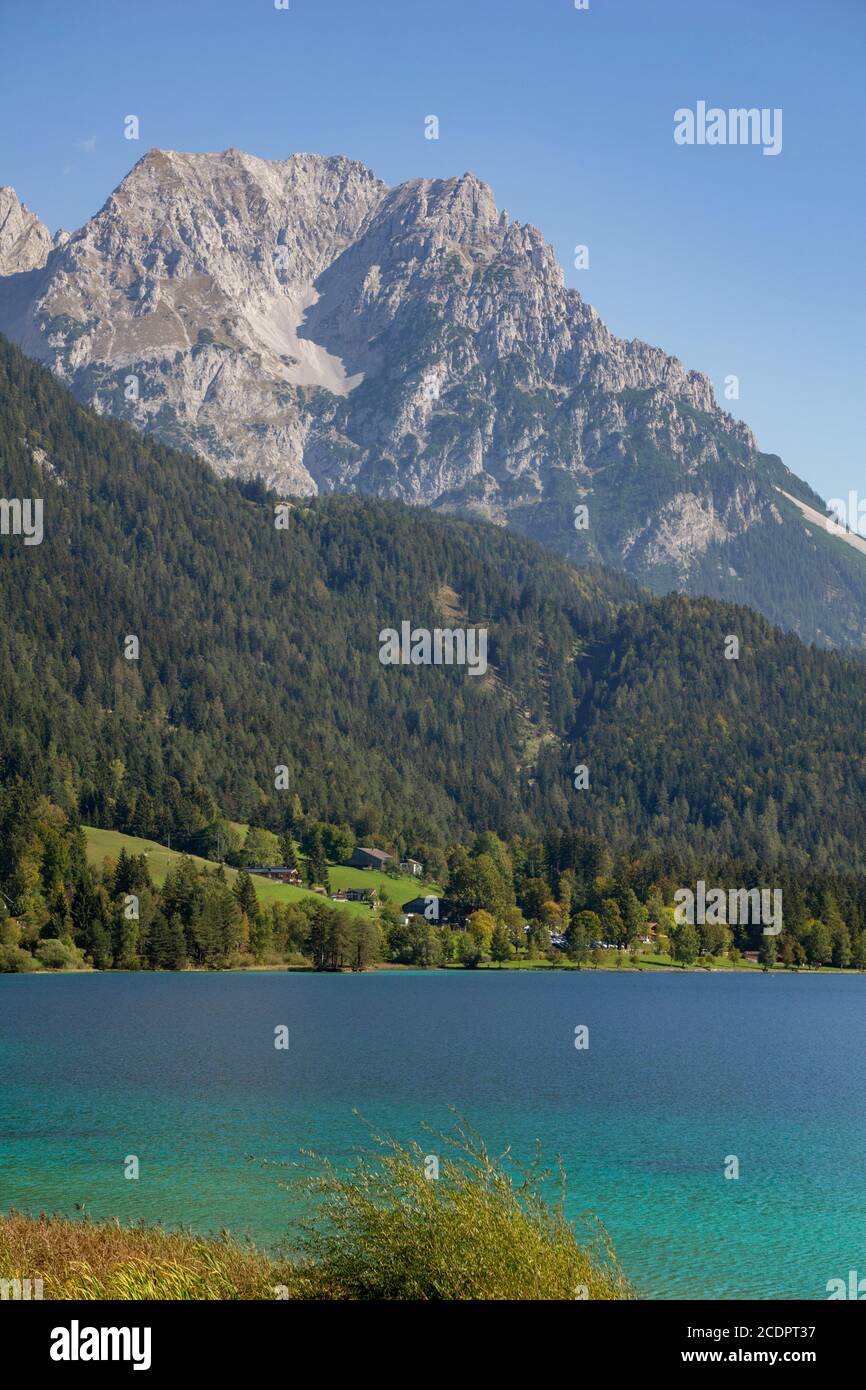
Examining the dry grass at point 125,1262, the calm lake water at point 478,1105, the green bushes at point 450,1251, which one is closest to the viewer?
the green bushes at point 450,1251

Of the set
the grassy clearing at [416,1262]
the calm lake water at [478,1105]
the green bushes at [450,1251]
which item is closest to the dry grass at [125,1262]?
the grassy clearing at [416,1262]

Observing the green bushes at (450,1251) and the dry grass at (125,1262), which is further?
the dry grass at (125,1262)

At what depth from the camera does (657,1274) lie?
40.2 meters

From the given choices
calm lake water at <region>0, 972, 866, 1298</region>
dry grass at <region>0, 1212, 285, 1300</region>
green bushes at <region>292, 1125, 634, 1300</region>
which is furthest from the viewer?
calm lake water at <region>0, 972, 866, 1298</region>

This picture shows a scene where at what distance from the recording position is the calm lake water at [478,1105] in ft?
149

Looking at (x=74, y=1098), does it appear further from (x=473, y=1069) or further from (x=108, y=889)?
(x=108, y=889)

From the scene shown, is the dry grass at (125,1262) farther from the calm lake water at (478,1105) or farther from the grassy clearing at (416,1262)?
the calm lake water at (478,1105)

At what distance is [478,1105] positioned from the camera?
70.6m

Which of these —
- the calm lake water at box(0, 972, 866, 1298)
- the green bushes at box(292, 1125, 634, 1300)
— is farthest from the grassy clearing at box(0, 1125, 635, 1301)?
the calm lake water at box(0, 972, 866, 1298)

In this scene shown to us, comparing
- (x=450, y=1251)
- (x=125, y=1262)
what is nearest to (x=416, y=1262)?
(x=450, y=1251)

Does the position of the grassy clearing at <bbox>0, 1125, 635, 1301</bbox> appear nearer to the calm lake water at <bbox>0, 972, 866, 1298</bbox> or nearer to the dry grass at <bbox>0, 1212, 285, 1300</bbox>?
the dry grass at <bbox>0, 1212, 285, 1300</bbox>

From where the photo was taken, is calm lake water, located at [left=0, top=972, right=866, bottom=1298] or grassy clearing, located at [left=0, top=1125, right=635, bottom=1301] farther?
calm lake water, located at [left=0, top=972, right=866, bottom=1298]

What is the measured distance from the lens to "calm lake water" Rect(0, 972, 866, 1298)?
45.5 meters
